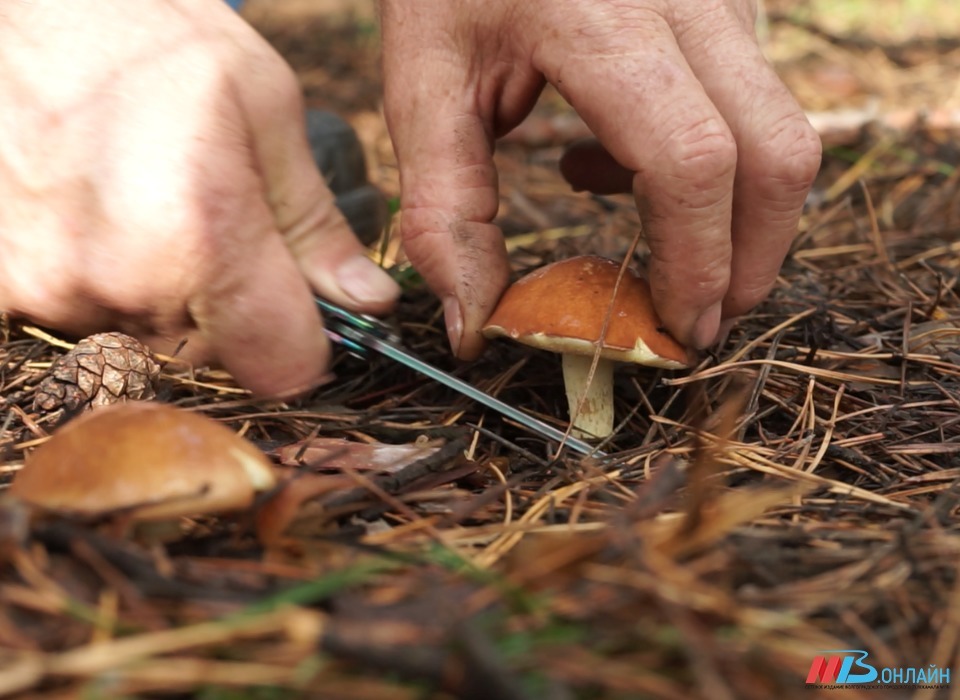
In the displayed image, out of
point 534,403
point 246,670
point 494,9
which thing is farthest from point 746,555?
point 494,9

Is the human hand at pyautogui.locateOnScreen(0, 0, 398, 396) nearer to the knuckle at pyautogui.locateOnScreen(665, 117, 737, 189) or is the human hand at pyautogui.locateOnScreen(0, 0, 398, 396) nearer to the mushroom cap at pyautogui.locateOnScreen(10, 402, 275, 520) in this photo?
the mushroom cap at pyautogui.locateOnScreen(10, 402, 275, 520)

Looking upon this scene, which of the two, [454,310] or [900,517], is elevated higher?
[454,310]

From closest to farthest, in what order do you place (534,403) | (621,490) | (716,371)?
(621,490), (716,371), (534,403)

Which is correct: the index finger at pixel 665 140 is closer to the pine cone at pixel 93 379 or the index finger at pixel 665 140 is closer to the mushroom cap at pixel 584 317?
the mushroom cap at pixel 584 317

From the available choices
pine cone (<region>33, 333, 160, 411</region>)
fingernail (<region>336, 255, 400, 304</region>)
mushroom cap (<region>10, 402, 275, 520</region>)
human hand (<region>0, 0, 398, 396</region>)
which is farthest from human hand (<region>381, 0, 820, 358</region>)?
mushroom cap (<region>10, 402, 275, 520</region>)

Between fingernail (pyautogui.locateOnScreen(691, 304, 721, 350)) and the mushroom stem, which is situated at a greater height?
fingernail (pyautogui.locateOnScreen(691, 304, 721, 350))

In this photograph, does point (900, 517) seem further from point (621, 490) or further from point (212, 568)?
point (212, 568)
